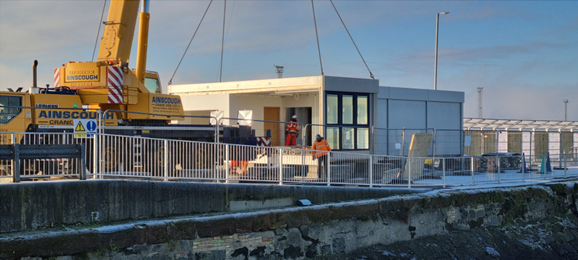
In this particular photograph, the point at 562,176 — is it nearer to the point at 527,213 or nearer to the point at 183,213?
the point at 527,213

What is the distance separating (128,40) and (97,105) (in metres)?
2.77

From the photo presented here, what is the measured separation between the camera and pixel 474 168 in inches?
661

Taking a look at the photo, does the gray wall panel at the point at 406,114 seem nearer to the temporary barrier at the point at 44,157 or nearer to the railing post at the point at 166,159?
the railing post at the point at 166,159

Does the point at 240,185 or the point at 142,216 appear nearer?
the point at 142,216

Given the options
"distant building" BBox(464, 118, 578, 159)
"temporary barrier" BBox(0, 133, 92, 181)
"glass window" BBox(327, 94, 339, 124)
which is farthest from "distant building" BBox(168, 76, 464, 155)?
"temporary barrier" BBox(0, 133, 92, 181)

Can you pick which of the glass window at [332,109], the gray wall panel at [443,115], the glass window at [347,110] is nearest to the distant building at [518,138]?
the gray wall panel at [443,115]

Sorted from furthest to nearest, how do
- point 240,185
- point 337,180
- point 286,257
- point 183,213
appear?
point 337,180, point 240,185, point 183,213, point 286,257

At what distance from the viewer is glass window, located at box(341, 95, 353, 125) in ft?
70.3

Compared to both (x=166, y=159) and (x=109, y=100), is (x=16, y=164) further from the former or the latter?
(x=109, y=100)

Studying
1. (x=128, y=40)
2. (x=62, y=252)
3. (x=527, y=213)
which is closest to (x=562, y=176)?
(x=527, y=213)

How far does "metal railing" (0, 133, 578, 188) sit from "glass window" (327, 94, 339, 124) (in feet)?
14.5

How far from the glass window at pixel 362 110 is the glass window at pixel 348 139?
665 millimetres

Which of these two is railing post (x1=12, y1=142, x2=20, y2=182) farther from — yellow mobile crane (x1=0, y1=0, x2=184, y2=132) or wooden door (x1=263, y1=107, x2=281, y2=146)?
wooden door (x1=263, y1=107, x2=281, y2=146)

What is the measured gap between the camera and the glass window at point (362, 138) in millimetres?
22031
